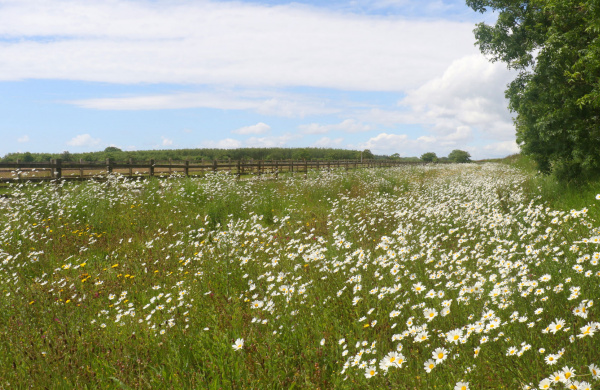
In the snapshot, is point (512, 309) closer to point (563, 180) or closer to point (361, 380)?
point (361, 380)

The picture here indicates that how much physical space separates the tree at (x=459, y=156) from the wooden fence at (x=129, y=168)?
48.8 m

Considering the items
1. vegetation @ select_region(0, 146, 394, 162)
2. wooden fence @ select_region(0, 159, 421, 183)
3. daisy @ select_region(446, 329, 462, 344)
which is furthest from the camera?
vegetation @ select_region(0, 146, 394, 162)

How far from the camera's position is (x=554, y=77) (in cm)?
1236

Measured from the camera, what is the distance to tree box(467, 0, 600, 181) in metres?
11.4

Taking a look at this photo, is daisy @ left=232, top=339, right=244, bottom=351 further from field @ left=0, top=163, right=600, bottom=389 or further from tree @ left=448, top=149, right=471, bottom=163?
tree @ left=448, top=149, right=471, bottom=163

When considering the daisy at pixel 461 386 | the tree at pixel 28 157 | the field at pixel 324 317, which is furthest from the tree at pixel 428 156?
the daisy at pixel 461 386

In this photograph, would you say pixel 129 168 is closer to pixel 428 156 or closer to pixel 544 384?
pixel 544 384

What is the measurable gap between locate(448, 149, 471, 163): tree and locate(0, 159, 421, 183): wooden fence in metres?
48.8

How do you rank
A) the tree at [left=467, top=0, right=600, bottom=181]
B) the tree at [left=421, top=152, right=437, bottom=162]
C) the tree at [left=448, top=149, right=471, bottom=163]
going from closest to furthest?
the tree at [left=467, top=0, right=600, bottom=181], the tree at [left=448, top=149, right=471, bottom=163], the tree at [left=421, top=152, right=437, bottom=162]

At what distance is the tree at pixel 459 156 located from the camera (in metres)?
95.4

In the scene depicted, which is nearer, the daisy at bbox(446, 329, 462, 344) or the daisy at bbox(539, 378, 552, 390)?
the daisy at bbox(539, 378, 552, 390)

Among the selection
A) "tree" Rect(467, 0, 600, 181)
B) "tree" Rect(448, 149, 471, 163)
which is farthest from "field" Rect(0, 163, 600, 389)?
"tree" Rect(448, 149, 471, 163)

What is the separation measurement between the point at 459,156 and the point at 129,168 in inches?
3597

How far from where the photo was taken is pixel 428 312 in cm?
346
